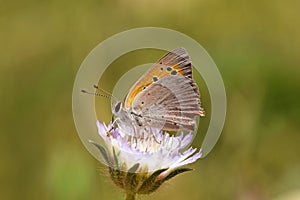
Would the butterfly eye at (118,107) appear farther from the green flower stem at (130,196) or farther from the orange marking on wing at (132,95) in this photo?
the green flower stem at (130,196)

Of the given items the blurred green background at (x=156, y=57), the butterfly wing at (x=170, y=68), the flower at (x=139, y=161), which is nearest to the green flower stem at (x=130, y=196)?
the flower at (x=139, y=161)

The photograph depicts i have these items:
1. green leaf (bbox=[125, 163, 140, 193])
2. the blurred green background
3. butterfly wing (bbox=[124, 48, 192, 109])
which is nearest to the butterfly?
butterfly wing (bbox=[124, 48, 192, 109])

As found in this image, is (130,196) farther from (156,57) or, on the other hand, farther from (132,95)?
(156,57)

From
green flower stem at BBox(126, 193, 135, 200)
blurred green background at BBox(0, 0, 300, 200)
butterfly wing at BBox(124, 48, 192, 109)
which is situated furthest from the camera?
blurred green background at BBox(0, 0, 300, 200)

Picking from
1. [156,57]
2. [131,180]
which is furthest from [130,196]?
[156,57]

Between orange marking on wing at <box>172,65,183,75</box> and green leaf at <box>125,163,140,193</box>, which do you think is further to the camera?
orange marking on wing at <box>172,65,183,75</box>

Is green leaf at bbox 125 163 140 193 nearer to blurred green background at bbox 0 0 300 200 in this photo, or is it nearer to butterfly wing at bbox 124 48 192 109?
butterfly wing at bbox 124 48 192 109
